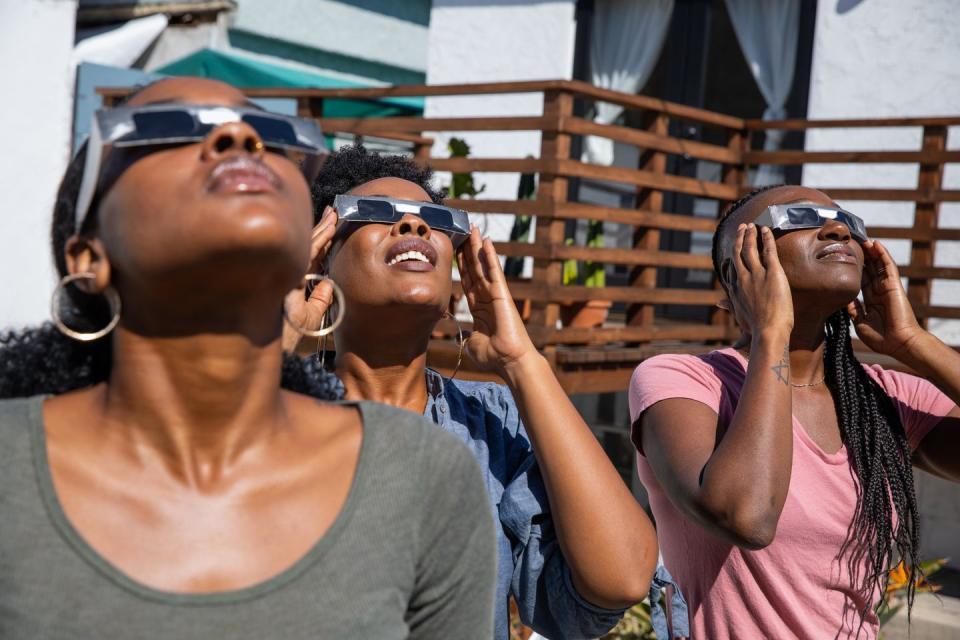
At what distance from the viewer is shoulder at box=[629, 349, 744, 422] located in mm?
2740

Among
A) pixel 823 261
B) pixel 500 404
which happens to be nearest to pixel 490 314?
pixel 500 404

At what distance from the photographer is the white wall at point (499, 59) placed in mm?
9500

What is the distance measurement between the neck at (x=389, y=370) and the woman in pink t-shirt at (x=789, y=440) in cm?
57

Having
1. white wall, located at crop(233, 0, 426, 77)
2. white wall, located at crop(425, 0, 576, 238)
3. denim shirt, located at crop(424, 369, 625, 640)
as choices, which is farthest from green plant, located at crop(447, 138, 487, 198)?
white wall, located at crop(233, 0, 426, 77)

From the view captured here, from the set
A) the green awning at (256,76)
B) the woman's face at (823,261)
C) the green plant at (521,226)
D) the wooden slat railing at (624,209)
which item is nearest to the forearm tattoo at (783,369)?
the woman's face at (823,261)

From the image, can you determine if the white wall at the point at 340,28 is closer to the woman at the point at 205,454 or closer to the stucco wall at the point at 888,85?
the stucco wall at the point at 888,85

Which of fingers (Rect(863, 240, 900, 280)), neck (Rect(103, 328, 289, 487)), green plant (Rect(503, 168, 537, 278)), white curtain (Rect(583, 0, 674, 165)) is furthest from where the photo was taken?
white curtain (Rect(583, 0, 674, 165))

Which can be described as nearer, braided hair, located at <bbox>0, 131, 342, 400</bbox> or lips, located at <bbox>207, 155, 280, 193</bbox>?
lips, located at <bbox>207, 155, 280, 193</bbox>

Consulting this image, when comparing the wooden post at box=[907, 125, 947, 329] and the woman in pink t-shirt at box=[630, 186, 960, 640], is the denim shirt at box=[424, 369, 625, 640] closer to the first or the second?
the woman in pink t-shirt at box=[630, 186, 960, 640]

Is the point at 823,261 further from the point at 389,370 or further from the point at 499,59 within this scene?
the point at 499,59

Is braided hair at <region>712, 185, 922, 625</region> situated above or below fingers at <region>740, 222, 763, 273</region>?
below

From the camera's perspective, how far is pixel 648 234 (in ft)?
22.2

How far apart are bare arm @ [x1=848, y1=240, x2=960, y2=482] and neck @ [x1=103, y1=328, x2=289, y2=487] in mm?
2168

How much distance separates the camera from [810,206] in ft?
9.71
